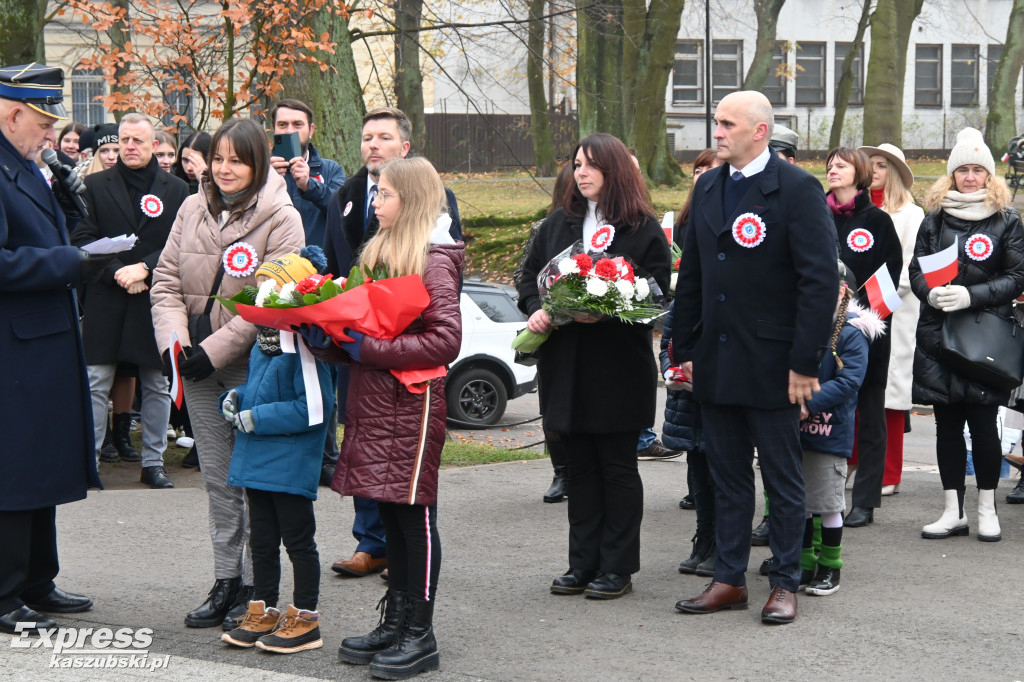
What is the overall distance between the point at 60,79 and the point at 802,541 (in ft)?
12.6

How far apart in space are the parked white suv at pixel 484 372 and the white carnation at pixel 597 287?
24.1 feet

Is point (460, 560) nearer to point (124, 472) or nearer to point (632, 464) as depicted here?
point (632, 464)

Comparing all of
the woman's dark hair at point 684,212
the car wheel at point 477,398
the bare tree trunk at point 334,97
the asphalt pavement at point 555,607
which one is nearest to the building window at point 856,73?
the car wheel at point 477,398

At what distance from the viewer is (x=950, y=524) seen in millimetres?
6828

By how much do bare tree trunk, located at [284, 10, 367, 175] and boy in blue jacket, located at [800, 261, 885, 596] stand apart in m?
6.46

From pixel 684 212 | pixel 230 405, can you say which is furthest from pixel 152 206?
pixel 230 405

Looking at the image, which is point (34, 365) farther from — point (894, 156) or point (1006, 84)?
point (1006, 84)

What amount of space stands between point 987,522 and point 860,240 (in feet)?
5.61

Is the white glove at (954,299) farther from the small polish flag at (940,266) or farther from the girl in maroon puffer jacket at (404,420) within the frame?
the girl in maroon puffer jacket at (404,420)

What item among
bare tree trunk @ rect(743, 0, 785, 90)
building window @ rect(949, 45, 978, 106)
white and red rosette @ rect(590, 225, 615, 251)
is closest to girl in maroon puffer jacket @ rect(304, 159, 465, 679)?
white and red rosette @ rect(590, 225, 615, 251)

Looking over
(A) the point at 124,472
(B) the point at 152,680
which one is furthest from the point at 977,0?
(B) the point at 152,680

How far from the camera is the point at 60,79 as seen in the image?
5340 mm

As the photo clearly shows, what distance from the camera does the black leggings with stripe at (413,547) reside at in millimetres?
4707

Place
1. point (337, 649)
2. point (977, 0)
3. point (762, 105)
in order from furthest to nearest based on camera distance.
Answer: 1. point (977, 0)
2. point (762, 105)
3. point (337, 649)
